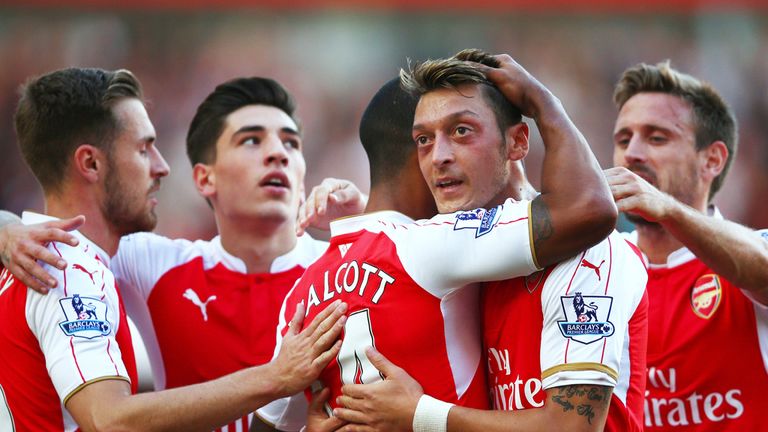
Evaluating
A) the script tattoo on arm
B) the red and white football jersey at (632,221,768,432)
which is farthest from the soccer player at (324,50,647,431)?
the red and white football jersey at (632,221,768,432)

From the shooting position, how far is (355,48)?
13.7 m

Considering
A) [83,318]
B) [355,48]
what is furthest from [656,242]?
[355,48]

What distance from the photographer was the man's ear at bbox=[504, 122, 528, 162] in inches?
144

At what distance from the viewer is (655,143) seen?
17.6 ft

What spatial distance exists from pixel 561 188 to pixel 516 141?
40 cm

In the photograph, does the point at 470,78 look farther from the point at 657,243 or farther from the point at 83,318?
the point at 657,243

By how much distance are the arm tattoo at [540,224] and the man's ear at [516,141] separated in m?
0.40

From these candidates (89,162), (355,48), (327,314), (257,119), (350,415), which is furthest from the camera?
(355,48)

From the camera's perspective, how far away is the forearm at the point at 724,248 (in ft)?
13.5

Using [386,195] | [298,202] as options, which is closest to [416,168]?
[386,195]

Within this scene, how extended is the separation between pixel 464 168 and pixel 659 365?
5.98 ft

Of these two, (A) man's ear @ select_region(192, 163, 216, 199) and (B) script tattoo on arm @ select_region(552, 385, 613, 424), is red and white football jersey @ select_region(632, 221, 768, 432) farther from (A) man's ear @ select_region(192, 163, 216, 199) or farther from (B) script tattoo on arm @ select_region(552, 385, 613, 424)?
(A) man's ear @ select_region(192, 163, 216, 199)

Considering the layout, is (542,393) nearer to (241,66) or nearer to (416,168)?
(416,168)

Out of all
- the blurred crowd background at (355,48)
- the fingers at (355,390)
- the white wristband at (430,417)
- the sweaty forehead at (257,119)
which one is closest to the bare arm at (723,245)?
the white wristband at (430,417)
